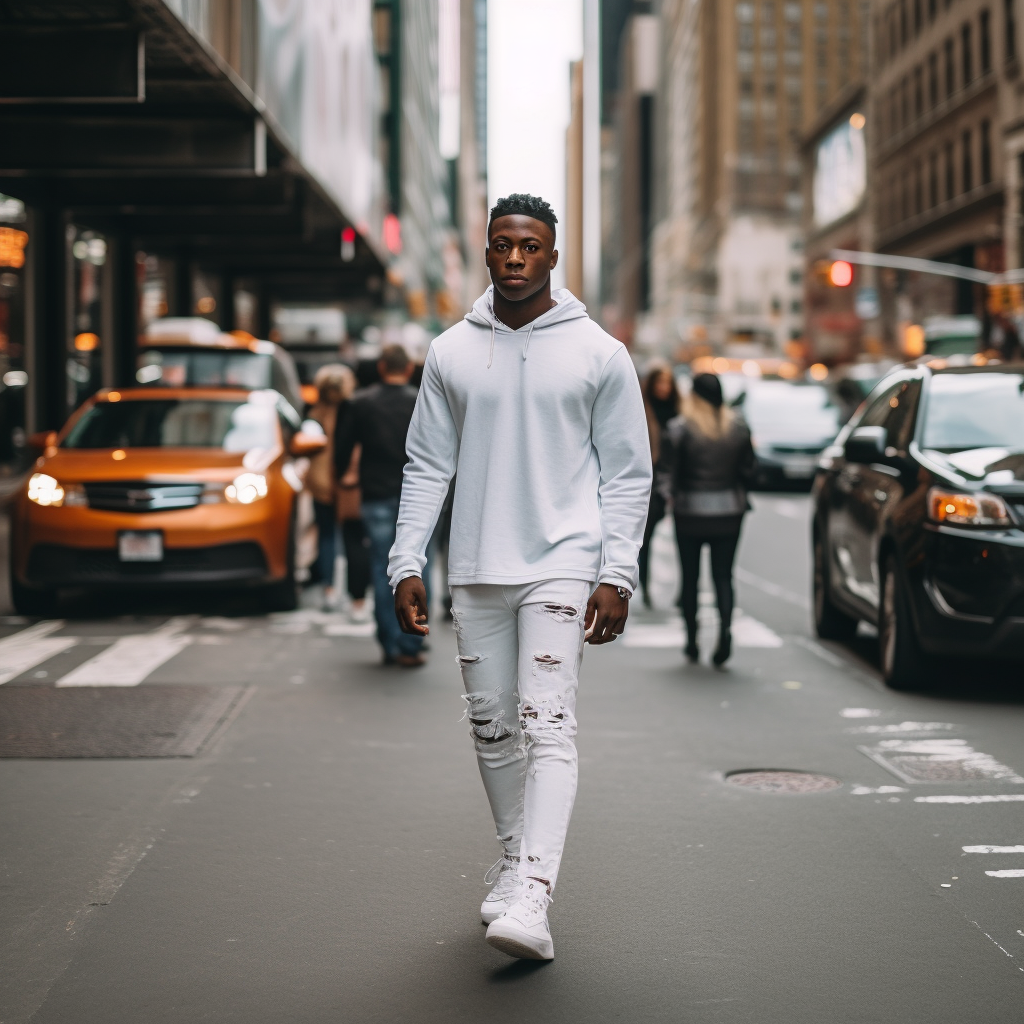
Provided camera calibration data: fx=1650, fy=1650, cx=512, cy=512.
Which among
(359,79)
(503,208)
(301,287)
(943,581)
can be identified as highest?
(359,79)

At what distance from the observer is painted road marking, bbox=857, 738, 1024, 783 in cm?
677

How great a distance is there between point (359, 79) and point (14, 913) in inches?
1356

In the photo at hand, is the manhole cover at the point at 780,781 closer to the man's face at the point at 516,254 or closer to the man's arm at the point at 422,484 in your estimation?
the man's arm at the point at 422,484

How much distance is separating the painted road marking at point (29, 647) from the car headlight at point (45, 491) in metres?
0.86

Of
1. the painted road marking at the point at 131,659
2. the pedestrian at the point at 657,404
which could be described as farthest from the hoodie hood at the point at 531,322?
the pedestrian at the point at 657,404

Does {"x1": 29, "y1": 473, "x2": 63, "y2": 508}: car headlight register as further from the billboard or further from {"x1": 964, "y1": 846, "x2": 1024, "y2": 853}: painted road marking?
the billboard

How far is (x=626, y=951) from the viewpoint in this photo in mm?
4508

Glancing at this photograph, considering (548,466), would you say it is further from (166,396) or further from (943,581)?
(166,396)

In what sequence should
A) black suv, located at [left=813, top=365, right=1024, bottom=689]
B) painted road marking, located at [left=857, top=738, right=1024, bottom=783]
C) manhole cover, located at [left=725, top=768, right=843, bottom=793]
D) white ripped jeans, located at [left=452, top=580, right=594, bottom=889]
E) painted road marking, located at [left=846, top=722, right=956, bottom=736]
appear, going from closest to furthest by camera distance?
white ripped jeans, located at [left=452, top=580, right=594, bottom=889], manhole cover, located at [left=725, top=768, right=843, bottom=793], painted road marking, located at [left=857, top=738, right=1024, bottom=783], painted road marking, located at [left=846, top=722, right=956, bottom=736], black suv, located at [left=813, top=365, right=1024, bottom=689]

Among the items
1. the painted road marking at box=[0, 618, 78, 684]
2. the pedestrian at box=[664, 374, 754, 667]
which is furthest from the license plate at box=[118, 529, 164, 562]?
the pedestrian at box=[664, 374, 754, 667]

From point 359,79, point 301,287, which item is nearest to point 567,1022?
point 359,79

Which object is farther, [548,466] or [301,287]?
[301,287]

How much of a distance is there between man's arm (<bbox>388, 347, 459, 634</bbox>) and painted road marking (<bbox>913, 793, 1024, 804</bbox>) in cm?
271

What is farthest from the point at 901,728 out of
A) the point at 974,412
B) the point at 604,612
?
the point at 604,612
